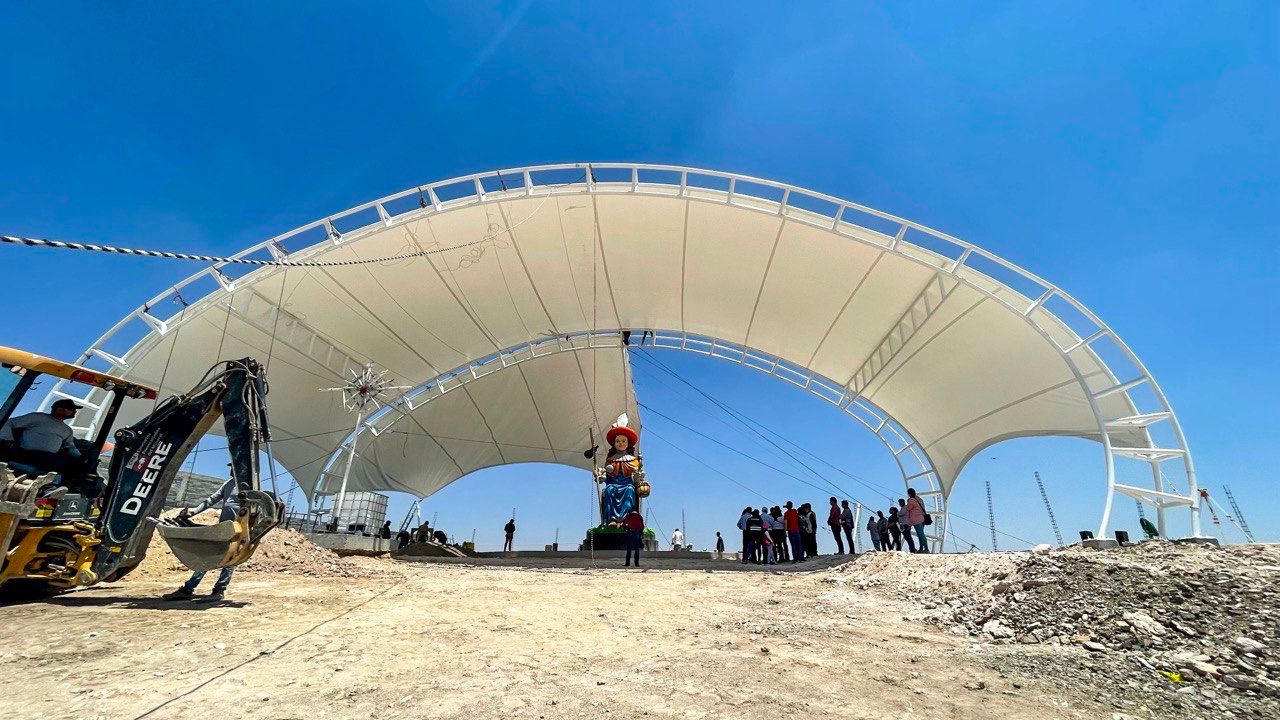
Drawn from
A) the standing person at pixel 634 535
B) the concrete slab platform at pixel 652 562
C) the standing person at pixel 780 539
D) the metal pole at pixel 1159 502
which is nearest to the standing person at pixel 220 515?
the concrete slab platform at pixel 652 562

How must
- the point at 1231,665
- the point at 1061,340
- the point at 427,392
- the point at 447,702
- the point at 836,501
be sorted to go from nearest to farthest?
the point at 447,702 → the point at 1231,665 → the point at 1061,340 → the point at 836,501 → the point at 427,392

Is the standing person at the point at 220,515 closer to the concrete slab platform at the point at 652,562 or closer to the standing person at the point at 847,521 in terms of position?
the concrete slab platform at the point at 652,562

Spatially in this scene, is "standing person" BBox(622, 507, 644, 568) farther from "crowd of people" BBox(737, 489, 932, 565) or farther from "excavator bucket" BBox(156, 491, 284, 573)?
"excavator bucket" BBox(156, 491, 284, 573)

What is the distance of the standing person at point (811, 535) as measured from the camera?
14.8 m

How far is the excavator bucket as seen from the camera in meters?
5.10

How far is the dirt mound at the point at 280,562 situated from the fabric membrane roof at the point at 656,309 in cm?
849

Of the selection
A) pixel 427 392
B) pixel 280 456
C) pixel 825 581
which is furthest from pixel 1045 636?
pixel 280 456

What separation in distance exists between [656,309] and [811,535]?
375 inches

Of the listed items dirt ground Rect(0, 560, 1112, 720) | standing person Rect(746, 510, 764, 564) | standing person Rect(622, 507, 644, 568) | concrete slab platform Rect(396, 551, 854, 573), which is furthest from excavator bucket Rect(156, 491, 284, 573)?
standing person Rect(746, 510, 764, 564)

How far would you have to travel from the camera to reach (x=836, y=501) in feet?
51.4

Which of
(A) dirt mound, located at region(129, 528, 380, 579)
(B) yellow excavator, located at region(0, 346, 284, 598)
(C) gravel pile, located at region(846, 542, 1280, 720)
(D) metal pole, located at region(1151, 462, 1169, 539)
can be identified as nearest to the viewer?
(C) gravel pile, located at region(846, 542, 1280, 720)

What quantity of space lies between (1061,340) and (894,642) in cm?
1309

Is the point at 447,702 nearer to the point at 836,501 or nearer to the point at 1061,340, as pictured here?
the point at 836,501

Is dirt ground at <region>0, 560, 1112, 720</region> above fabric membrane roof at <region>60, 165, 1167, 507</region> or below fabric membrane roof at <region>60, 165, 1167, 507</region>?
below
